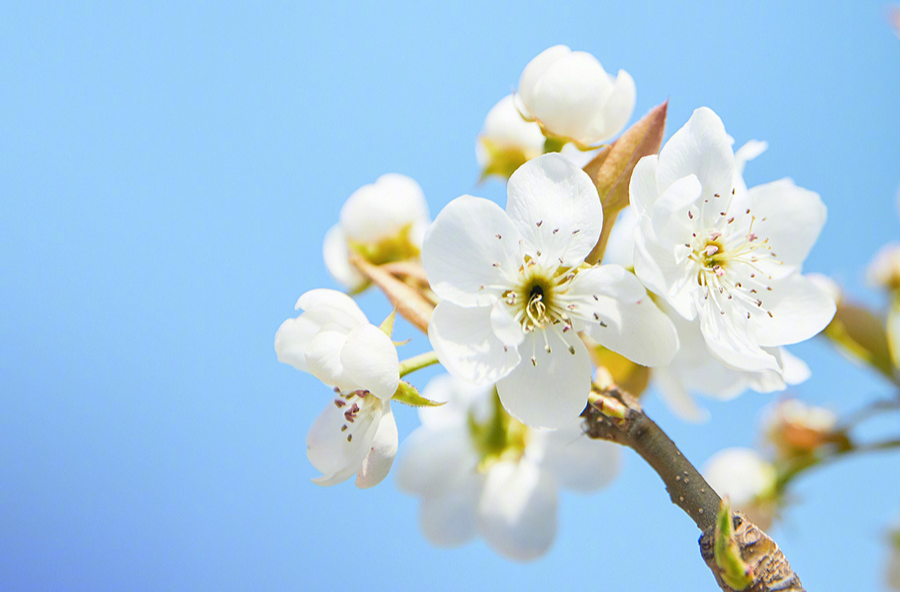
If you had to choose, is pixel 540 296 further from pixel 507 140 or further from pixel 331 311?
pixel 507 140

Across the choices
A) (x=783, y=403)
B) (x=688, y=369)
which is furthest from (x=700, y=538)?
(x=783, y=403)

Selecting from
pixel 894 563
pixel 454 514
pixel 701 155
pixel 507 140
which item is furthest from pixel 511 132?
pixel 894 563

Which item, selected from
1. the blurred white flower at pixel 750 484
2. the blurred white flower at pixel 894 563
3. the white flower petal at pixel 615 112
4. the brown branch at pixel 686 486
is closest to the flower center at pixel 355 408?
the brown branch at pixel 686 486

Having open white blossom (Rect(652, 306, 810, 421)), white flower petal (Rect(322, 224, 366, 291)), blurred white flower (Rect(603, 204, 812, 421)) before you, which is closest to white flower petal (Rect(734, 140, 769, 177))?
blurred white flower (Rect(603, 204, 812, 421))

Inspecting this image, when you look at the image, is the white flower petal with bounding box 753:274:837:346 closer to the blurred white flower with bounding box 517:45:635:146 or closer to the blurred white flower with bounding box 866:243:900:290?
the blurred white flower with bounding box 517:45:635:146

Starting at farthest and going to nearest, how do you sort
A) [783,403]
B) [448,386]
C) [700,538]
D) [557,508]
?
[783,403], [448,386], [557,508], [700,538]

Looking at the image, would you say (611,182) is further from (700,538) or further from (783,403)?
(783,403)
